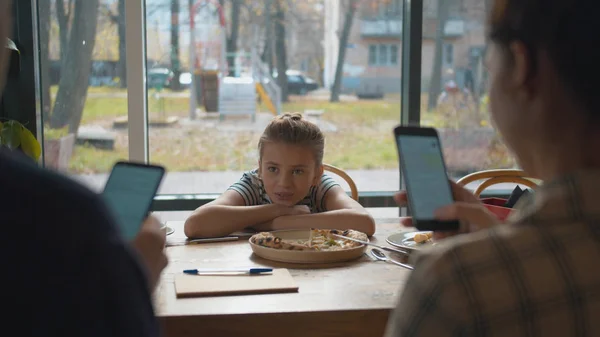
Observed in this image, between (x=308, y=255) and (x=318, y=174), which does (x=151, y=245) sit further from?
(x=318, y=174)

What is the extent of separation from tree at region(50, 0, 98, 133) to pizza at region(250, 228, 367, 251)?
1.75 m

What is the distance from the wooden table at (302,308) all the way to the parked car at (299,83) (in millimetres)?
1889

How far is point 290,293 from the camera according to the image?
1.60 metres

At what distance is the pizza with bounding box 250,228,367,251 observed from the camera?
1.90m

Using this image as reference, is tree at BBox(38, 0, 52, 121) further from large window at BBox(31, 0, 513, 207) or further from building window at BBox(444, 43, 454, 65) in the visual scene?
building window at BBox(444, 43, 454, 65)

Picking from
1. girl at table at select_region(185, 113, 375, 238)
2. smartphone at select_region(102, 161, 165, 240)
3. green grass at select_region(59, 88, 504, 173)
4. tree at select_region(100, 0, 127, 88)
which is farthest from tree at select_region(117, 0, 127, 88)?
smartphone at select_region(102, 161, 165, 240)

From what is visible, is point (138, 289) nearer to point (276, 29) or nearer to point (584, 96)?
point (584, 96)

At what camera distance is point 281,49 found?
3543 mm

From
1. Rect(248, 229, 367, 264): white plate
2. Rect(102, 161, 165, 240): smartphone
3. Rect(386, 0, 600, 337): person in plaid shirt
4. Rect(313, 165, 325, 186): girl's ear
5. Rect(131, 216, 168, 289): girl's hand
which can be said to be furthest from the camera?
Rect(313, 165, 325, 186): girl's ear

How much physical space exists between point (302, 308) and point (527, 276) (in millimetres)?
837

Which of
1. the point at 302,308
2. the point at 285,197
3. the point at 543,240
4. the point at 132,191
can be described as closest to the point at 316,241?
the point at 285,197

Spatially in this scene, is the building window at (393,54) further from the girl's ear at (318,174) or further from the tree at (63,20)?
the tree at (63,20)

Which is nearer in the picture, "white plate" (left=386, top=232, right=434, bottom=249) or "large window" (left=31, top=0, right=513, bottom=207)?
"white plate" (left=386, top=232, right=434, bottom=249)

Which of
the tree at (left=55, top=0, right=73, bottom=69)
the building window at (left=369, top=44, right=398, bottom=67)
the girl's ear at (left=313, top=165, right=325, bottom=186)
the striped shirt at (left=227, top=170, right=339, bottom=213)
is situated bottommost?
the striped shirt at (left=227, top=170, right=339, bottom=213)
